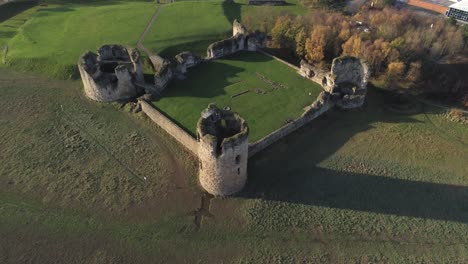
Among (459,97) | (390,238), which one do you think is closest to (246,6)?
(459,97)

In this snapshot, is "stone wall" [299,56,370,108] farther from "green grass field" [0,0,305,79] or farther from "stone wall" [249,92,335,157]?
"green grass field" [0,0,305,79]

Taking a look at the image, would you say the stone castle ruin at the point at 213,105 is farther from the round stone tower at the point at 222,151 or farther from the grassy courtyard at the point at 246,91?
the grassy courtyard at the point at 246,91

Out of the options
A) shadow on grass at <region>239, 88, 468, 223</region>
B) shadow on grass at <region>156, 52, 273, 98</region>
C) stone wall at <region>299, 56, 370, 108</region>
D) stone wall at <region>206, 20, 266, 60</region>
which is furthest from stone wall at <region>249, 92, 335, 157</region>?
stone wall at <region>206, 20, 266, 60</region>

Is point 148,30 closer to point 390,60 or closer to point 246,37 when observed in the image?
point 246,37

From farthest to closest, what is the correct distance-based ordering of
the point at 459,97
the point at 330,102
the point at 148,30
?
the point at 148,30 → the point at 459,97 → the point at 330,102

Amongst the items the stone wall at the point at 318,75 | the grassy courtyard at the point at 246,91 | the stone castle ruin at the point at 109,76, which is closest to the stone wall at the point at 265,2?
the grassy courtyard at the point at 246,91

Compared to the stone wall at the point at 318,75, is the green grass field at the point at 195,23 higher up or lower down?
higher up

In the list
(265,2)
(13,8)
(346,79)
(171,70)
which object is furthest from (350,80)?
(13,8)
